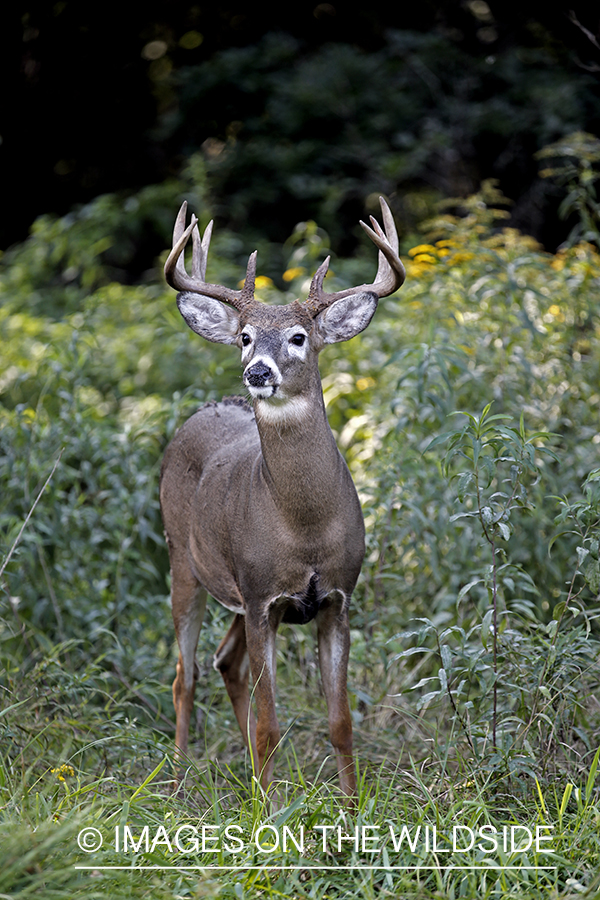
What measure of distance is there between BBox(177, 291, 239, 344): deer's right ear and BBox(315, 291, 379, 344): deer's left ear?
360mm

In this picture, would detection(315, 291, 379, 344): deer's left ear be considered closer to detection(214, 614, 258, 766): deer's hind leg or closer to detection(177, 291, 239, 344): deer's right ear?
detection(177, 291, 239, 344): deer's right ear

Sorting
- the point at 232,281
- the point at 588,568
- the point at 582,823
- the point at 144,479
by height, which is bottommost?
the point at 232,281

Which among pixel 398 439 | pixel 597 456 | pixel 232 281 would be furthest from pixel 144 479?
pixel 232 281

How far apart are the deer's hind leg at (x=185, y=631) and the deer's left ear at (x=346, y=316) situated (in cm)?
135

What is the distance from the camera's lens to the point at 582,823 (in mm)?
2984

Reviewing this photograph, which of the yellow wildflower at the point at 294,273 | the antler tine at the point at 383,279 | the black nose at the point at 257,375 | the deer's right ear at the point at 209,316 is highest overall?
the antler tine at the point at 383,279

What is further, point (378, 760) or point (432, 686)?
point (432, 686)

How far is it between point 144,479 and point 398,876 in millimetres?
2763

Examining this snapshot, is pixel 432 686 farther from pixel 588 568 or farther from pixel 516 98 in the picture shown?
pixel 516 98

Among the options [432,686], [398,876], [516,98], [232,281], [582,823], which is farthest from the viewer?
[516,98]

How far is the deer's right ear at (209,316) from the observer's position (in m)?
3.86

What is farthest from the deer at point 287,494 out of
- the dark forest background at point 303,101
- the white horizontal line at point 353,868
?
the dark forest background at point 303,101

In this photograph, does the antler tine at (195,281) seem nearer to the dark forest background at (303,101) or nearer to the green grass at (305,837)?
the green grass at (305,837)

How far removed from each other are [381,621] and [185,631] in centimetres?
99
